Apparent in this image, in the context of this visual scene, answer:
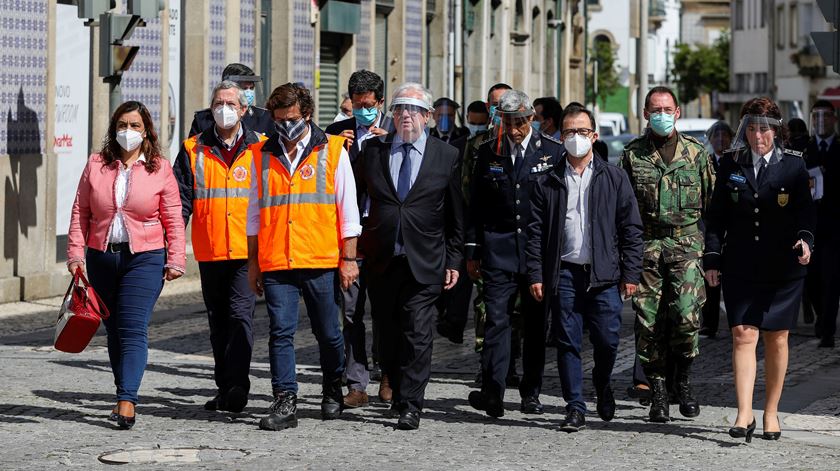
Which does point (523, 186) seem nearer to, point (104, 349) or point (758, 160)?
point (758, 160)

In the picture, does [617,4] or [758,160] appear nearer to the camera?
[758,160]

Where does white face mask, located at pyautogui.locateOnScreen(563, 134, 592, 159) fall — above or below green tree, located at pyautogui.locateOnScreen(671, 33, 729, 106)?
below

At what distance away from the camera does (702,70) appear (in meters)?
104

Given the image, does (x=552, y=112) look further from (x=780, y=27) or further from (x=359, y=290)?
(x=780, y=27)

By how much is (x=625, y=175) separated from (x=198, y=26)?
12394mm

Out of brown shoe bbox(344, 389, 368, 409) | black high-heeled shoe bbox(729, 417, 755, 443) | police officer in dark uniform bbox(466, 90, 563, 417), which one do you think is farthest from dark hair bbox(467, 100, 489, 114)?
black high-heeled shoe bbox(729, 417, 755, 443)

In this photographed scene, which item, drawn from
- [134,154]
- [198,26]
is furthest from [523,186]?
[198,26]

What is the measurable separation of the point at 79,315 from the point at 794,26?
66.8 meters

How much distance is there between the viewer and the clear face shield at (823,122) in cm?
1620

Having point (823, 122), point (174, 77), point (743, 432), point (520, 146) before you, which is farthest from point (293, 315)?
point (174, 77)

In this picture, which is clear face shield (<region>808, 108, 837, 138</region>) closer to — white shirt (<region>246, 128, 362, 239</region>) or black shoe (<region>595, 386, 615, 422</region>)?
black shoe (<region>595, 386, 615, 422</region>)

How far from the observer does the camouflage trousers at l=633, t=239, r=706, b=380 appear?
37.2 ft

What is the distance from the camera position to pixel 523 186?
1120 cm

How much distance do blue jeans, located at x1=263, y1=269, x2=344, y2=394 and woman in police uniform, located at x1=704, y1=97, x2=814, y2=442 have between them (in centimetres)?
211
